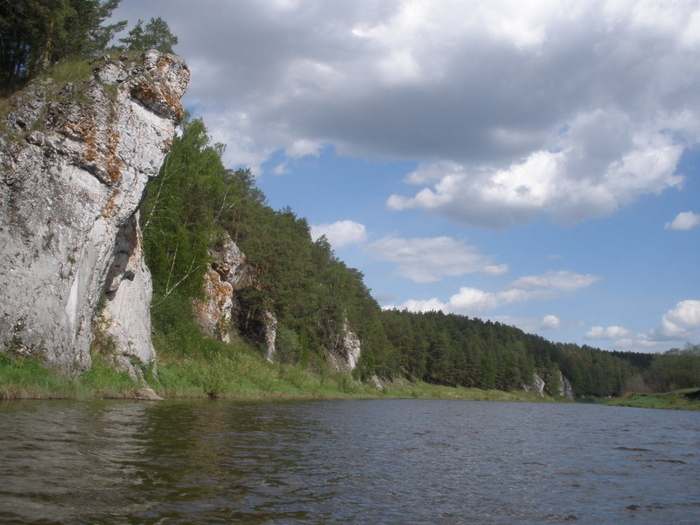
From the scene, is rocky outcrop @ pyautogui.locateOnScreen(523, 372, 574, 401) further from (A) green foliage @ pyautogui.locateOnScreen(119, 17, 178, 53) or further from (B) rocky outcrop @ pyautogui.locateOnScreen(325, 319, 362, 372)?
(A) green foliage @ pyautogui.locateOnScreen(119, 17, 178, 53)

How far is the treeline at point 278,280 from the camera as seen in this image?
45000 millimetres

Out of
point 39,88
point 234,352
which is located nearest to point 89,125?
point 39,88

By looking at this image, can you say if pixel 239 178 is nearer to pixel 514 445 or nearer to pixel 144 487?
pixel 514 445

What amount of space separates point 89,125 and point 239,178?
44.4 m

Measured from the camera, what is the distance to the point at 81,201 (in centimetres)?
2647

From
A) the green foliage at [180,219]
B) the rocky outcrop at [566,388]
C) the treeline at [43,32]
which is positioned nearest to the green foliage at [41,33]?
the treeline at [43,32]

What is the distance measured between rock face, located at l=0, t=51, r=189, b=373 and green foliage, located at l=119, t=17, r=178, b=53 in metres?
20.6

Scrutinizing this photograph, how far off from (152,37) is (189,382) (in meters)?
34.6

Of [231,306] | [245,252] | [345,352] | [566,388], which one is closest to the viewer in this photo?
[231,306]

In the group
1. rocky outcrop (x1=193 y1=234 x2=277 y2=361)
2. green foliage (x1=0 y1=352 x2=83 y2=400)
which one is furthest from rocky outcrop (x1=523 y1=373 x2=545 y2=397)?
green foliage (x1=0 y1=352 x2=83 y2=400)

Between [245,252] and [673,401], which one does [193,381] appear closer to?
[245,252]

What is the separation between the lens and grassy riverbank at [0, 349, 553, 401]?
69.8 feet

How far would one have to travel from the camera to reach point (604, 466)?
15.8m

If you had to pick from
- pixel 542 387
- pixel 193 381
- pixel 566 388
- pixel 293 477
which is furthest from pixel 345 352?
pixel 566 388
